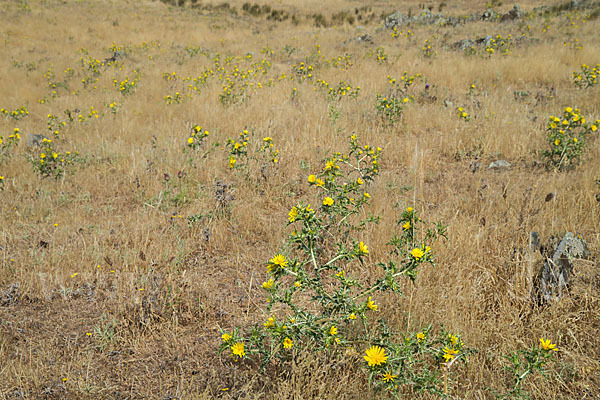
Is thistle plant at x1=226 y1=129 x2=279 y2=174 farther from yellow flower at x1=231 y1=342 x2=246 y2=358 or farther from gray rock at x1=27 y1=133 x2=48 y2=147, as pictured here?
gray rock at x1=27 y1=133 x2=48 y2=147

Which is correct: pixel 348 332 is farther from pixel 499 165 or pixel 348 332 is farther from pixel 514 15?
pixel 514 15

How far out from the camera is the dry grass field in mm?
1880

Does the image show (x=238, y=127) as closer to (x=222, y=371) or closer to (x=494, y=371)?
(x=222, y=371)

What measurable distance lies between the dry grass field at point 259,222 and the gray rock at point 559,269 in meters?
0.06

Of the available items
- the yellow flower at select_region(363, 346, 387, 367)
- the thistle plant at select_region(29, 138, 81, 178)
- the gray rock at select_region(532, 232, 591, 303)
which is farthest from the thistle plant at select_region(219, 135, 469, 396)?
the thistle plant at select_region(29, 138, 81, 178)

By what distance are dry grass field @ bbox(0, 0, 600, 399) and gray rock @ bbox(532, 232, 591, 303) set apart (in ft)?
0.19

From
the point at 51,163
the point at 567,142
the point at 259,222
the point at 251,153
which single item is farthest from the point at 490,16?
the point at 51,163

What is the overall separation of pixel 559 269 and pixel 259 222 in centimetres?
219

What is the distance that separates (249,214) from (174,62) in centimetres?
901

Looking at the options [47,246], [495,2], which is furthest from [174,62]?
[495,2]

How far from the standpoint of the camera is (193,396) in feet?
5.72

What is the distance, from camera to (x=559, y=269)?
84.3 inches

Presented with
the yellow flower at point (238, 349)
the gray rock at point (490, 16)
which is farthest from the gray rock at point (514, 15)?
the yellow flower at point (238, 349)

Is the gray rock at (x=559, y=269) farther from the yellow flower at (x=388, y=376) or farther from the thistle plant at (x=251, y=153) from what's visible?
the thistle plant at (x=251, y=153)
